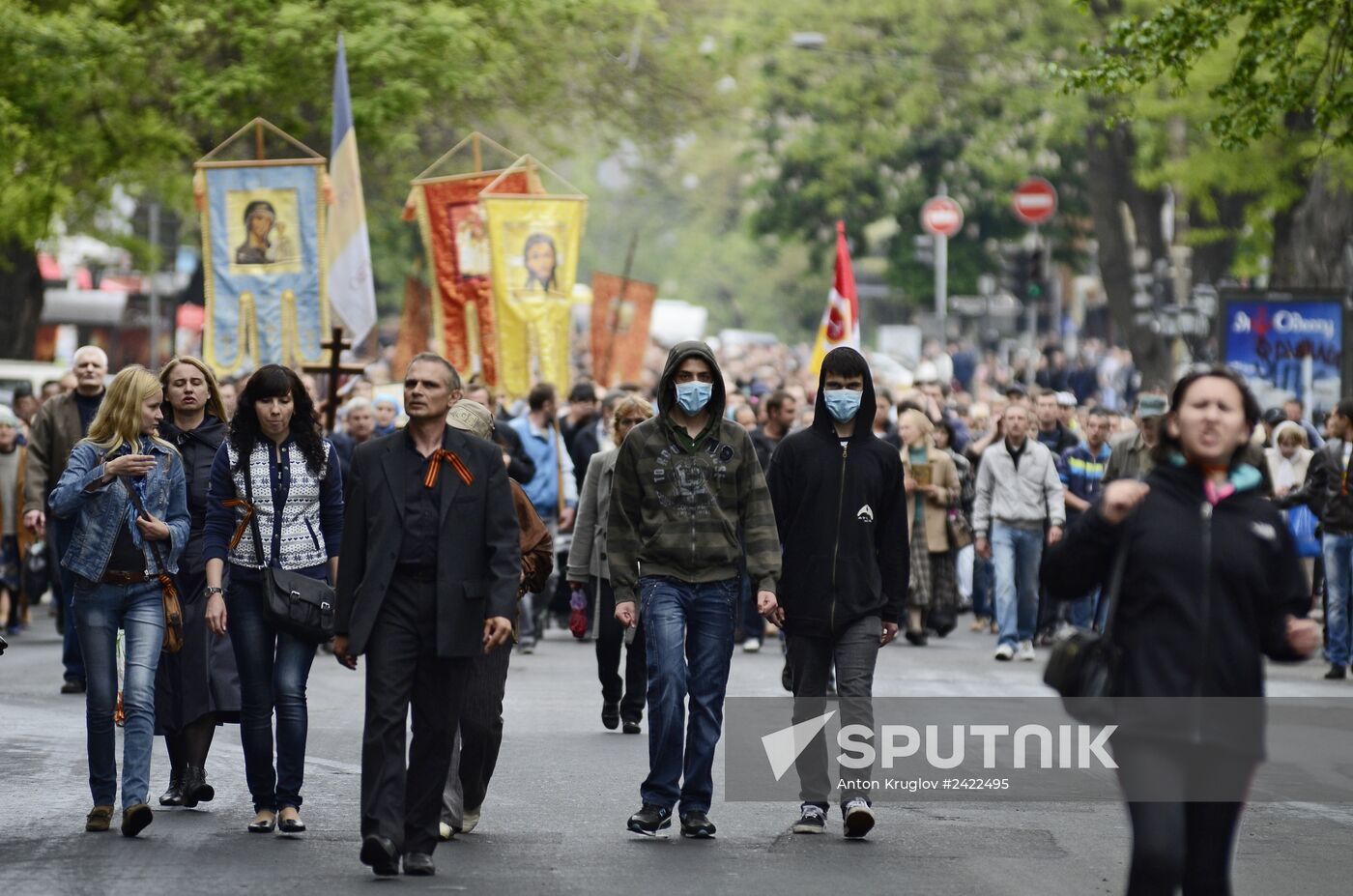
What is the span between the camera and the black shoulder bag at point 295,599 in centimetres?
851

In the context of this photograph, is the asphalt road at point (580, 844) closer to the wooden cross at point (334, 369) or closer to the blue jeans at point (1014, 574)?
the wooden cross at point (334, 369)

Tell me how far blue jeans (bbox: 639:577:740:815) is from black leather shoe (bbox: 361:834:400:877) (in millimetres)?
1362

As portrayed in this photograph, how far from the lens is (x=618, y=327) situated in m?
28.2

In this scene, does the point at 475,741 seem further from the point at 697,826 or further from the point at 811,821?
the point at 811,821

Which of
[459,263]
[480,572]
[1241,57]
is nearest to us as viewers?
[480,572]

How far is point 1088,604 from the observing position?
17891mm

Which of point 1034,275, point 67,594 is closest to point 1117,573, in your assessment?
point 67,594

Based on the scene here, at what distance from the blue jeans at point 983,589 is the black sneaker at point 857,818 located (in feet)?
36.9

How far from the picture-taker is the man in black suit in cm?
771

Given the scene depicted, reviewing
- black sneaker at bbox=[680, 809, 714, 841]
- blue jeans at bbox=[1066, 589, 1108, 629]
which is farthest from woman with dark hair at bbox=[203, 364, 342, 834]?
blue jeans at bbox=[1066, 589, 1108, 629]

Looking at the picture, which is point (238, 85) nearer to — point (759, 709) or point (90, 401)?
point (90, 401)

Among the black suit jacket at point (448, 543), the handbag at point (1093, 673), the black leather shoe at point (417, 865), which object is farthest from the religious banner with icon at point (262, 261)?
the handbag at point (1093, 673)

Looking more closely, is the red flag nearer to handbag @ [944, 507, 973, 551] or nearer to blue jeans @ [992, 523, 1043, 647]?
handbag @ [944, 507, 973, 551]

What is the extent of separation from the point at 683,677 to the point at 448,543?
142cm
